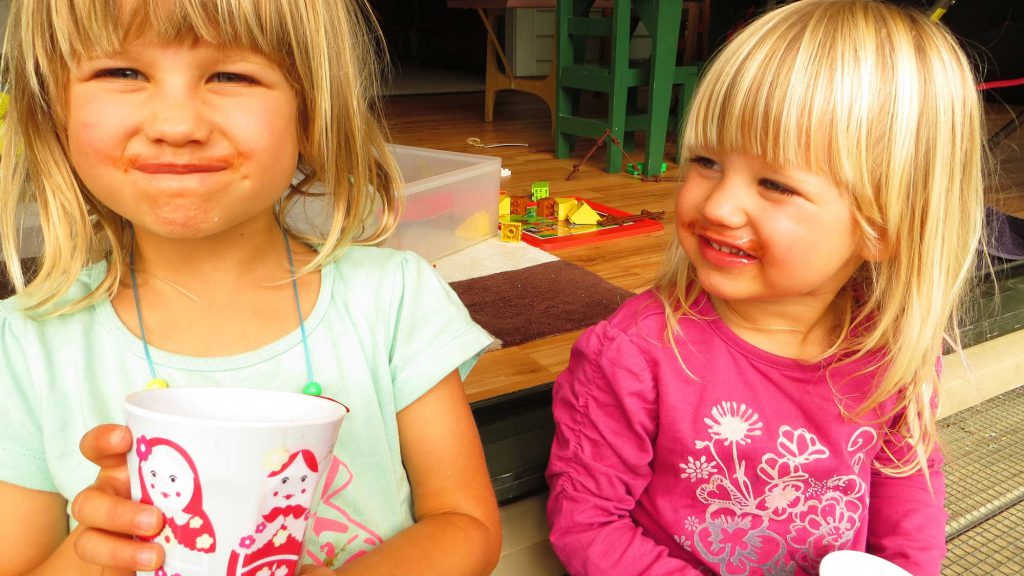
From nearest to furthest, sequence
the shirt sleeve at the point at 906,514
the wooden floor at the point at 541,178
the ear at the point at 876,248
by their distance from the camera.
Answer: the ear at the point at 876,248, the shirt sleeve at the point at 906,514, the wooden floor at the point at 541,178

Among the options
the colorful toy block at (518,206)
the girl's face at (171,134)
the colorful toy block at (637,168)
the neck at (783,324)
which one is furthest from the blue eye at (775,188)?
the colorful toy block at (637,168)

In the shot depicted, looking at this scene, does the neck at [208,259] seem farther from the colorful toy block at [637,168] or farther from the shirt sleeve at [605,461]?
the colorful toy block at [637,168]

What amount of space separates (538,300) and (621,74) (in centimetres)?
150

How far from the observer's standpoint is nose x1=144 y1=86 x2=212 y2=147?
594 mm

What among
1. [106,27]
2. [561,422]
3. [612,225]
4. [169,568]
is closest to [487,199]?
[612,225]

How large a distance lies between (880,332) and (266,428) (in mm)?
677

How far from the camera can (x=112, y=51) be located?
60cm

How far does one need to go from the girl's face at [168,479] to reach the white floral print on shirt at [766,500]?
1.84 feet

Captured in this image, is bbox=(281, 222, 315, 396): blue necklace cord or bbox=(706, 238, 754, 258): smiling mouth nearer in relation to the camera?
bbox=(281, 222, 315, 396): blue necklace cord

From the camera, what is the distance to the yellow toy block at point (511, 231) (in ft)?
6.79

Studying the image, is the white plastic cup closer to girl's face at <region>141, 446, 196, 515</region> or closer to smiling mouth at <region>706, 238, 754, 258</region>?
smiling mouth at <region>706, 238, 754, 258</region>

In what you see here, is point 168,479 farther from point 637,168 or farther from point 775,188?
point 637,168

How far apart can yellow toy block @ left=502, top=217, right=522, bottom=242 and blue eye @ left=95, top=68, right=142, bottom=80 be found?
1.47 meters

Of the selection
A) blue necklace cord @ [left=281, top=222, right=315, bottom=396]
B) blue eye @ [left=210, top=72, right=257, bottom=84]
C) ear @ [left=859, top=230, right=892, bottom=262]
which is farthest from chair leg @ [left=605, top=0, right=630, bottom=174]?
blue eye @ [left=210, top=72, right=257, bottom=84]
